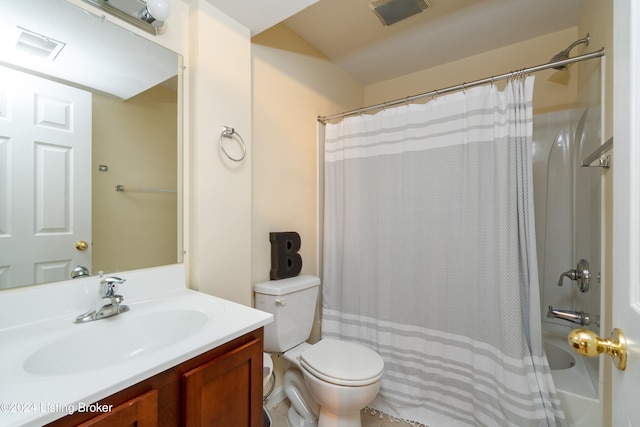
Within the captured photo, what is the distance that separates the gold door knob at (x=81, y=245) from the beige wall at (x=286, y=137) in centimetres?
75

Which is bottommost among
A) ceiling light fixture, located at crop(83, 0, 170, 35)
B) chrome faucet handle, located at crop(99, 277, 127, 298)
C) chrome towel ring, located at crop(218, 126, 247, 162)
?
chrome faucet handle, located at crop(99, 277, 127, 298)

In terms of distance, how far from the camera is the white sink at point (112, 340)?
72 cm

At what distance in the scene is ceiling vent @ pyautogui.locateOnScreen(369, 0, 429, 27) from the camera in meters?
1.51

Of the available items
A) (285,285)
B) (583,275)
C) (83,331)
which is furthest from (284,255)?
(583,275)

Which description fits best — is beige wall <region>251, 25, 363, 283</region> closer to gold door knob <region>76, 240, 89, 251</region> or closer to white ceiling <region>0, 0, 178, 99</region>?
white ceiling <region>0, 0, 178, 99</region>

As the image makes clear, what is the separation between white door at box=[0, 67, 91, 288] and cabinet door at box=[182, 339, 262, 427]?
25.5 inches

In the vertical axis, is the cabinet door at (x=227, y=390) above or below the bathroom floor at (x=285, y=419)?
above

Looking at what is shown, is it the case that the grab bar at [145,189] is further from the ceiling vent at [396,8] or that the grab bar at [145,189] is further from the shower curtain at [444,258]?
the ceiling vent at [396,8]

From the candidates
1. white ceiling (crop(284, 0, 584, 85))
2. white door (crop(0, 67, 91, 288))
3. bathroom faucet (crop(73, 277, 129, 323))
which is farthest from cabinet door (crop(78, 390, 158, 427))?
white ceiling (crop(284, 0, 584, 85))

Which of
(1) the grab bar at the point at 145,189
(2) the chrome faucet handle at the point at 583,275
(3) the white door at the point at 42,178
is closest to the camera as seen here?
(3) the white door at the point at 42,178

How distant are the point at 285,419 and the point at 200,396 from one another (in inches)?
46.6

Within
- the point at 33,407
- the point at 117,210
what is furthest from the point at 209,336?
the point at 117,210

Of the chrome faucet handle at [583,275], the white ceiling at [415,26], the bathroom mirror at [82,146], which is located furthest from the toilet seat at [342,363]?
the white ceiling at [415,26]

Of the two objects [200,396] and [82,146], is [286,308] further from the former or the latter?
[82,146]
